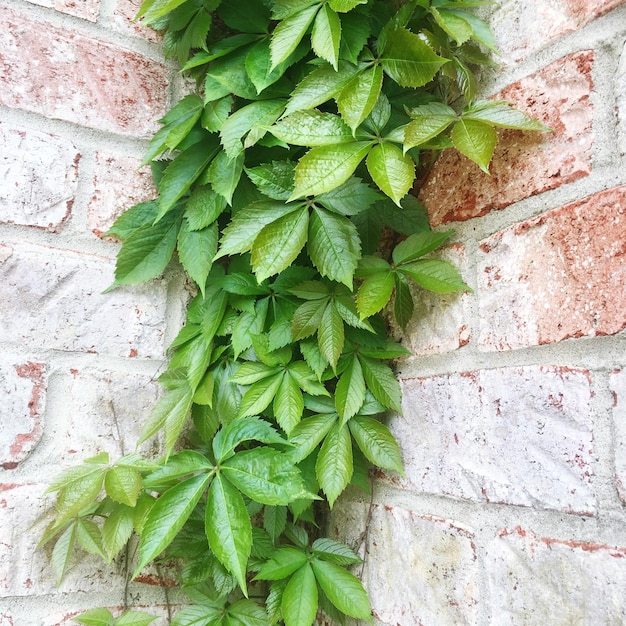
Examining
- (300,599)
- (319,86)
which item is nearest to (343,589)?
(300,599)

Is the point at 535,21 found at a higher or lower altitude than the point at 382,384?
higher

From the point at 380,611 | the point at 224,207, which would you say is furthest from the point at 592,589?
the point at 224,207

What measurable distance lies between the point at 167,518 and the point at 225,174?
43 cm

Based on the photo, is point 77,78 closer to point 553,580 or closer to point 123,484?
point 123,484

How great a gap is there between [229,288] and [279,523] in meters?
0.32

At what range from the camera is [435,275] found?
667mm

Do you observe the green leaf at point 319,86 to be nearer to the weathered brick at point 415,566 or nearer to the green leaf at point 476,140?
the green leaf at point 476,140

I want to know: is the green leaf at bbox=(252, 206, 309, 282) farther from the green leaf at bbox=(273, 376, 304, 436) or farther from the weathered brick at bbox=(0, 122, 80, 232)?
the weathered brick at bbox=(0, 122, 80, 232)

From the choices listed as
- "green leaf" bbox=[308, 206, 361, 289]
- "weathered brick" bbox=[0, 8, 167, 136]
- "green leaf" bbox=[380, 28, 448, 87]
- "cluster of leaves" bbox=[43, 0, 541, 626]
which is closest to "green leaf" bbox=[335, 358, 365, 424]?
"cluster of leaves" bbox=[43, 0, 541, 626]

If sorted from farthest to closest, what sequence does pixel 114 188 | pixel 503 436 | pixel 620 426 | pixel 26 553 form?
pixel 114 188 < pixel 26 553 < pixel 503 436 < pixel 620 426

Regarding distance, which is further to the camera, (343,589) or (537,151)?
(343,589)

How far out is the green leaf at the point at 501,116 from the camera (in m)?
0.57

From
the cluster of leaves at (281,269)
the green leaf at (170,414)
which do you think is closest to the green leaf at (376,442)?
the cluster of leaves at (281,269)

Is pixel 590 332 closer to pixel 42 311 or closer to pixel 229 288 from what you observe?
pixel 229 288
